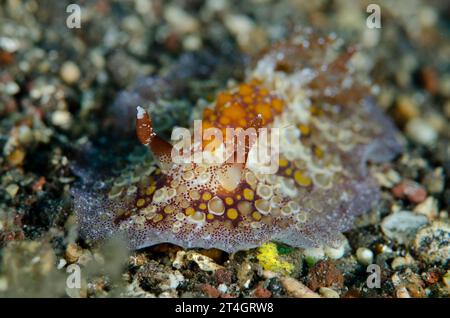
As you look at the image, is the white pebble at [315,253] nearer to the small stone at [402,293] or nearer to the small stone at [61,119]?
the small stone at [402,293]

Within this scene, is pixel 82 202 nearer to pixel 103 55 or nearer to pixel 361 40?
pixel 103 55

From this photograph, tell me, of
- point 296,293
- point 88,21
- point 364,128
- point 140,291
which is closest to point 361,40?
point 364,128

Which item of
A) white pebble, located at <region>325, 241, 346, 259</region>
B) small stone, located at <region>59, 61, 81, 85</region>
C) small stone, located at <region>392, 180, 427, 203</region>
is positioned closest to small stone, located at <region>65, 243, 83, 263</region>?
white pebble, located at <region>325, 241, 346, 259</region>

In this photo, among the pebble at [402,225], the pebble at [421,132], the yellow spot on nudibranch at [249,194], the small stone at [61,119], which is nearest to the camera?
the yellow spot on nudibranch at [249,194]

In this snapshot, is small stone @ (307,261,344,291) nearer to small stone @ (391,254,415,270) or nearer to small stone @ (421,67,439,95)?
small stone @ (391,254,415,270)

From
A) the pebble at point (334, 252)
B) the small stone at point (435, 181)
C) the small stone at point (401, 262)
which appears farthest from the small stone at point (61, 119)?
the small stone at point (435, 181)
